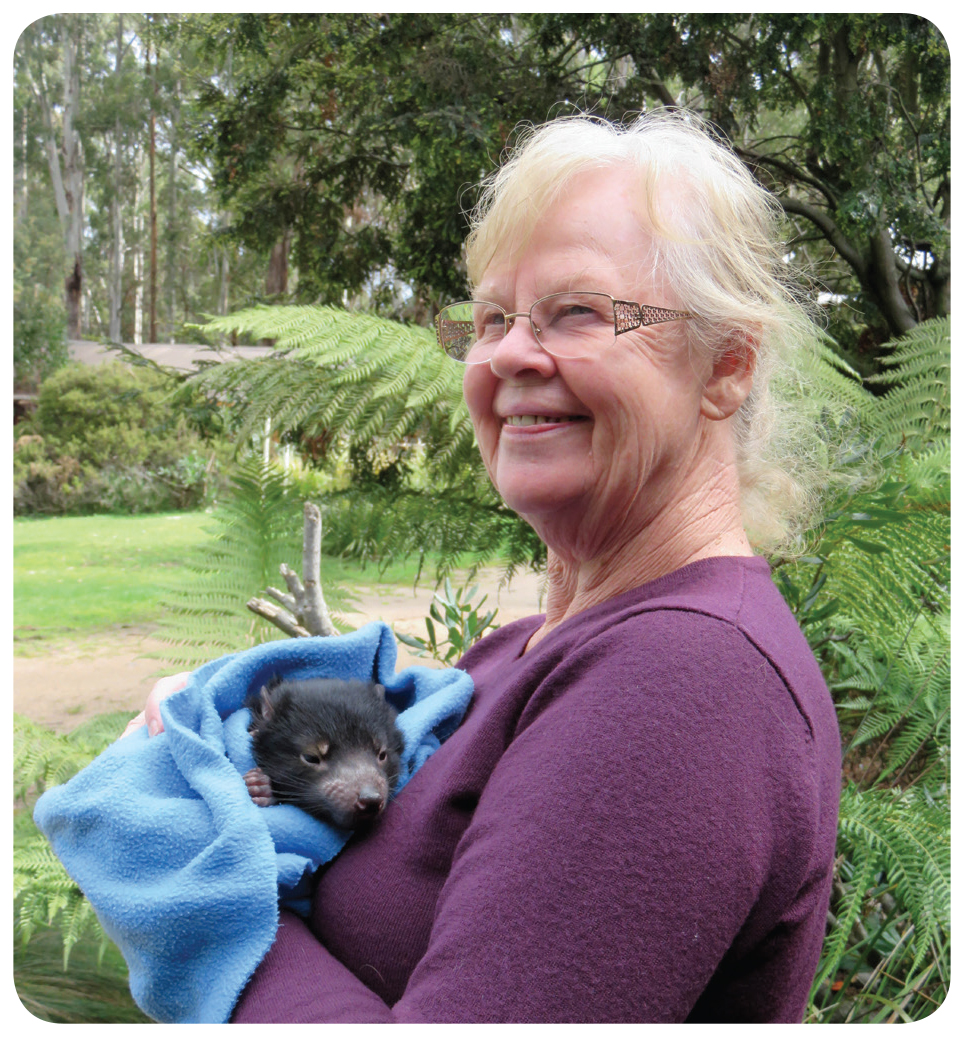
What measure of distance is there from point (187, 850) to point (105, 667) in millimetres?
6186

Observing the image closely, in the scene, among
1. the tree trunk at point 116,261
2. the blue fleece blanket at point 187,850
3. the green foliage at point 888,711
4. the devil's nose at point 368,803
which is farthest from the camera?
the tree trunk at point 116,261

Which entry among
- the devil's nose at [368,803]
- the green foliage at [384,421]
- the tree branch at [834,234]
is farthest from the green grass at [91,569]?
the devil's nose at [368,803]

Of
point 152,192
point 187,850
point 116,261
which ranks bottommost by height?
point 187,850

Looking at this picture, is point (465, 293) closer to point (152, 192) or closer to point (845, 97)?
point (845, 97)

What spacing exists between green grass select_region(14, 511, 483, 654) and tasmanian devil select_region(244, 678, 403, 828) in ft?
13.1

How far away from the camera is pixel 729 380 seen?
3.95 ft

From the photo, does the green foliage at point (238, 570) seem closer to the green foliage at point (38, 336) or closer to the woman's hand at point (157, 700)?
the woman's hand at point (157, 700)

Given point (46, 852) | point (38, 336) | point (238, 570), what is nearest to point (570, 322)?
point (238, 570)

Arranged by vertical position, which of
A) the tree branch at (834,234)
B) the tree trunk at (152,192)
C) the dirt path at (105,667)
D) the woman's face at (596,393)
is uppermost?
the tree trunk at (152,192)

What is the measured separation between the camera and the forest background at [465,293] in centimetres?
211

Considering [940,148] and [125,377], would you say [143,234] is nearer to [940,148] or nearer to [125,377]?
[125,377]

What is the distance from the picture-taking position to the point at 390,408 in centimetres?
343

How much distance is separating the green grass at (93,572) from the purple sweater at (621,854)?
14.2 ft

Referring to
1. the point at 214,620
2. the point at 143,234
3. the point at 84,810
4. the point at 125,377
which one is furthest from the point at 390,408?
the point at 143,234
